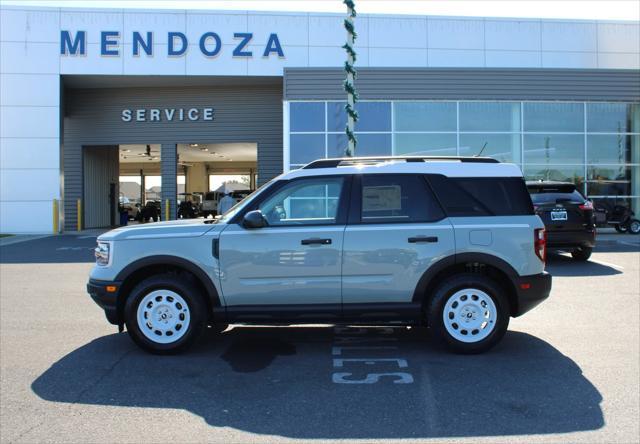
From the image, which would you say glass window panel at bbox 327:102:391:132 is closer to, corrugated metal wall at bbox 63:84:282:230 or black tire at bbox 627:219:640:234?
corrugated metal wall at bbox 63:84:282:230

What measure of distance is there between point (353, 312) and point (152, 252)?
2.01 metres

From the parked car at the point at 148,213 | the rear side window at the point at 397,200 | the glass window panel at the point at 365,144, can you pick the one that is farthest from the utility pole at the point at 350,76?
the parked car at the point at 148,213

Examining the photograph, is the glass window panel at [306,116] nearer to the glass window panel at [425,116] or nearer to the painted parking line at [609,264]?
the glass window panel at [425,116]

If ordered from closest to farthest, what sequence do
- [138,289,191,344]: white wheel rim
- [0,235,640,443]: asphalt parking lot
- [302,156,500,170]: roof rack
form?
[0,235,640,443]: asphalt parking lot, [138,289,191,344]: white wheel rim, [302,156,500,170]: roof rack

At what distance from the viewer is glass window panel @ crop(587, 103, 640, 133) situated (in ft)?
75.2

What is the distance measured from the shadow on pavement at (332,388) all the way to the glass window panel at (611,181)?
1876 cm

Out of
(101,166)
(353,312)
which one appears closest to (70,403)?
(353,312)

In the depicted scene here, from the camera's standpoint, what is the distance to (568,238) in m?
12.1

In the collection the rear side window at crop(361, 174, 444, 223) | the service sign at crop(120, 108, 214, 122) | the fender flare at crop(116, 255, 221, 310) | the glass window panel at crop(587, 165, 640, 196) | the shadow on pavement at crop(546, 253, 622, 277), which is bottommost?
the shadow on pavement at crop(546, 253, 622, 277)

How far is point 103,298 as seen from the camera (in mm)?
5699

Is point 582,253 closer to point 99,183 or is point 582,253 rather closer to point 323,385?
point 323,385

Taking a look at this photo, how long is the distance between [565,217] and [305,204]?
26.5ft

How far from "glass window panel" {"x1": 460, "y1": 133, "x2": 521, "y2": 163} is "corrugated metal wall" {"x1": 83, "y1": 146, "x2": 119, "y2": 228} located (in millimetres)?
16671

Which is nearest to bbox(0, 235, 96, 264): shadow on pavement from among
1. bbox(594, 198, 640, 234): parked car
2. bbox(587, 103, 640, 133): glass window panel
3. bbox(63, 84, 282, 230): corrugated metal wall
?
bbox(63, 84, 282, 230): corrugated metal wall
